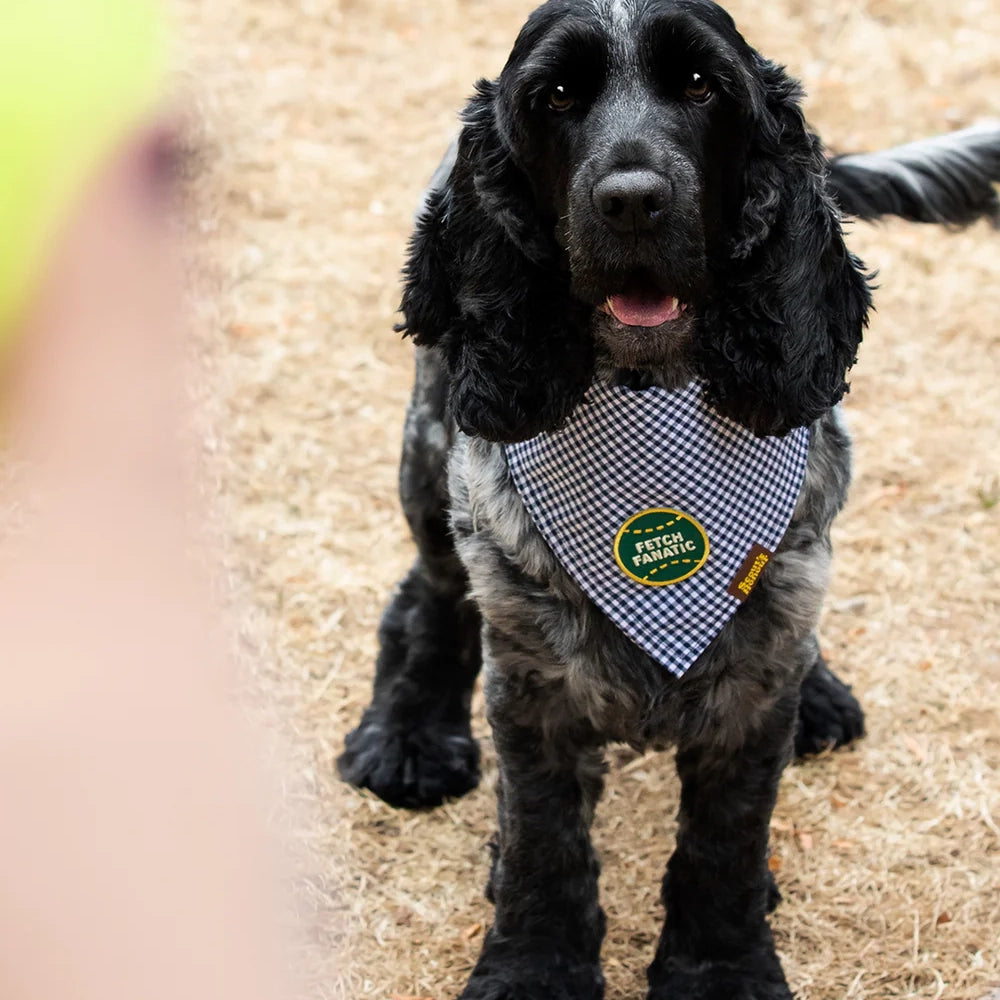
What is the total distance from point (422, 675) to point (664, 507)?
51.6 inches

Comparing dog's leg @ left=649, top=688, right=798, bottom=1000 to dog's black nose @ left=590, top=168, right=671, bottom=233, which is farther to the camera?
dog's leg @ left=649, top=688, right=798, bottom=1000

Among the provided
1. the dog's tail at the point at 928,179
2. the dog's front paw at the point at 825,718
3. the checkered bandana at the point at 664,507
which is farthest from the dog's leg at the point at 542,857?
the dog's tail at the point at 928,179

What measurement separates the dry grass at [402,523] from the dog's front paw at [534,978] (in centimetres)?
15

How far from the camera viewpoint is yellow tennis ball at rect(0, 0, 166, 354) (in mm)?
854

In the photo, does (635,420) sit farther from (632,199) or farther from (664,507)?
(632,199)

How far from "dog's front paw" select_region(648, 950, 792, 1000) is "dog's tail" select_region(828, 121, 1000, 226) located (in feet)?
5.70

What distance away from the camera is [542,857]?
2834 mm

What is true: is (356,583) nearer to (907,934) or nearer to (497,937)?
(497,937)

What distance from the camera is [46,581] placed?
39.6 inches

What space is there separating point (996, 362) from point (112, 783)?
16.7 feet

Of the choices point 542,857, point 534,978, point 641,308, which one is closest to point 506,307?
point 641,308

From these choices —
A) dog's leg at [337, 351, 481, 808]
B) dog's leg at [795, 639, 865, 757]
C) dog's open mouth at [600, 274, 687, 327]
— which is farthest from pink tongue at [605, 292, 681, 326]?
dog's leg at [795, 639, 865, 757]

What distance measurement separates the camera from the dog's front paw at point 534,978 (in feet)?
9.43

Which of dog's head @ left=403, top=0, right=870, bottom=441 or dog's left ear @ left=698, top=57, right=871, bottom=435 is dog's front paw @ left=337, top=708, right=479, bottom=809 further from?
dog's left ear @ left=698, top=57, right=871, bottom=435
